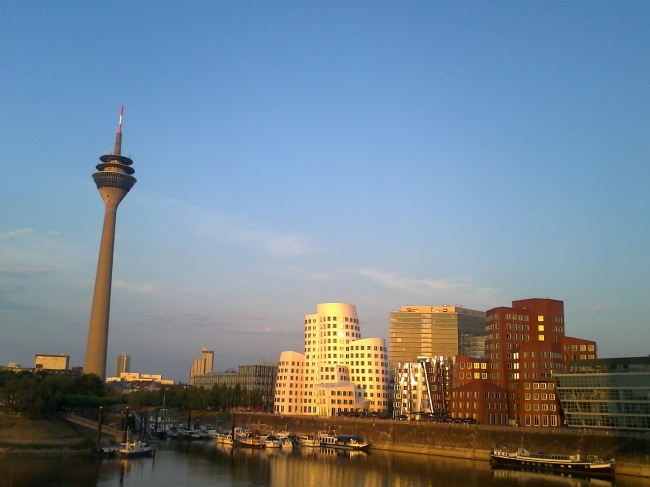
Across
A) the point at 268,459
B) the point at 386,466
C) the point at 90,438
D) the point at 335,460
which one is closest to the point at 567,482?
the point at 386,466

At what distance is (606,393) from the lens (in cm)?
9438

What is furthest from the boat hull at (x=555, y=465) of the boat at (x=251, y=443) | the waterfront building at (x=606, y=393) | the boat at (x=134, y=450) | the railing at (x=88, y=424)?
the railing at (x=88, y=424)

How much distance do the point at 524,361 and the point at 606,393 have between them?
1769cm

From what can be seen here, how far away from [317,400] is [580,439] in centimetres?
7536

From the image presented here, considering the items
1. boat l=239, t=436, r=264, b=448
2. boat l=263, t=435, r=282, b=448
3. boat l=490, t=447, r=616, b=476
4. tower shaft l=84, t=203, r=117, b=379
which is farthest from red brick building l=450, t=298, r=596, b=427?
tower shaft l=84, t=203, r=117, b=379

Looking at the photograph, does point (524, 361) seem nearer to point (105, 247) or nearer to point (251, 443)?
point (251, 443)

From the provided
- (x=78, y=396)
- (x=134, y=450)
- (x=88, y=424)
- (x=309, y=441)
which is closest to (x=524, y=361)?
(x=309, y=441)

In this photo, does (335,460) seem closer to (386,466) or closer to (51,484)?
(386,466)

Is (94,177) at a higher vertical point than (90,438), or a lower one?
higher

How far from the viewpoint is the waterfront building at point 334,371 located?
147375 mm

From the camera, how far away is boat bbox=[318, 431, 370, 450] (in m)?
113

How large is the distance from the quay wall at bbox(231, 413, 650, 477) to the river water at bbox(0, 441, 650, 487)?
146 inches

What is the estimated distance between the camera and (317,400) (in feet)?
494

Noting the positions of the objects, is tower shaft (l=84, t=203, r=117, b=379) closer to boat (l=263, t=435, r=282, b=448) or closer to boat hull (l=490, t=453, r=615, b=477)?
boat (l=263, t=435, r=282, b=448)
